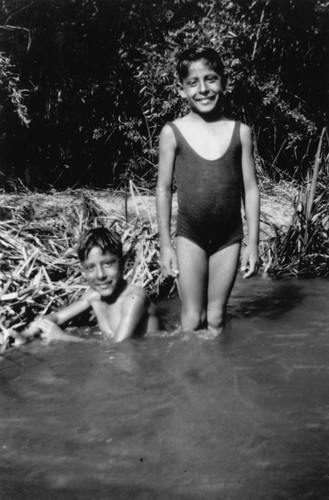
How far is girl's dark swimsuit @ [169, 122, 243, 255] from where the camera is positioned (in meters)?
3.69

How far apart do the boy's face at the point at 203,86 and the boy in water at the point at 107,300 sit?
1.04m

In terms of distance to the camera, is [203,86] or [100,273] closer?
[203,86]

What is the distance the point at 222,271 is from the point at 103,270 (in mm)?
→ 771

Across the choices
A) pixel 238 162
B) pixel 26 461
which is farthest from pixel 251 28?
pixel 26 461

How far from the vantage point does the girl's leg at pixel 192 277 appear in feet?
12.4

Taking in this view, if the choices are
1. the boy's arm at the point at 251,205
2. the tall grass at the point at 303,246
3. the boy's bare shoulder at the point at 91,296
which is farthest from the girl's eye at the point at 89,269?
the tall grass at the point at 303,246

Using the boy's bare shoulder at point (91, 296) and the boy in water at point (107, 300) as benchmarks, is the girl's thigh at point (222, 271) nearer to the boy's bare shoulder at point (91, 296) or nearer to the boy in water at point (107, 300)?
the boy in water at point (107, 300)

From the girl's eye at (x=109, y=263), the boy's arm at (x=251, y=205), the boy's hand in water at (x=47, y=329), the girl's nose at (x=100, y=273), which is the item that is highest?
the boy's arm at (x=251, y=205)

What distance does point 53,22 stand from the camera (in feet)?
25.1

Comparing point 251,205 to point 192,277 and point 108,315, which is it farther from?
point 108,315

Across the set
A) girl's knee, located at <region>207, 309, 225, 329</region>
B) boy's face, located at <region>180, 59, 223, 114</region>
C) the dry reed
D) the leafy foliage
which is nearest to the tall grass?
the dry reed

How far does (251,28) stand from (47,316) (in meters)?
5.39

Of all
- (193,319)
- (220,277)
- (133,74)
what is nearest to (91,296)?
(193,319)

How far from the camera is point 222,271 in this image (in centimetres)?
382
